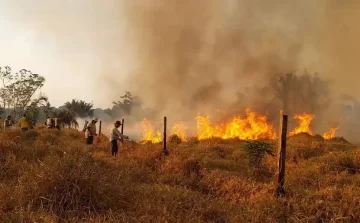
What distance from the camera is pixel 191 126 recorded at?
147ft

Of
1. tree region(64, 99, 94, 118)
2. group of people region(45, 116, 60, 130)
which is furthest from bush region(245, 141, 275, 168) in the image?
tree region(64, 99, 94, 118)

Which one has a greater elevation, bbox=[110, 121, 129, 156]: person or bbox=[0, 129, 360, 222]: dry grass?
bbox=[110, 121, 129, 156]: person

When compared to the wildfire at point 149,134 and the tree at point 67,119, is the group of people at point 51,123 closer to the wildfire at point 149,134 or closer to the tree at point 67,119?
the wildfire at point 149,134

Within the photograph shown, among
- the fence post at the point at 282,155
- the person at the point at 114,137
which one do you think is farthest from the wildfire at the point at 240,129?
the fence post at the point at 282,155

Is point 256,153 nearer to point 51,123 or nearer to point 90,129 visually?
point 90,129

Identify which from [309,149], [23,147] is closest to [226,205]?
[23,147]

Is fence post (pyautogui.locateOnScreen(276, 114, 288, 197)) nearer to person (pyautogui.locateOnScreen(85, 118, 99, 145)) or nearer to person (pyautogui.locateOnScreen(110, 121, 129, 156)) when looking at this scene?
person (pyautogui.locateOnScreen(110, 121, 129, 156))

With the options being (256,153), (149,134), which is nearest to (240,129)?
(149,134)

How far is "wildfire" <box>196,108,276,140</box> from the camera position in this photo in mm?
34831

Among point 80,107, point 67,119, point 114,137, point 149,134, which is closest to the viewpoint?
point 114,137

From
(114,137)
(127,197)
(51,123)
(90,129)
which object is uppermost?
(51,123)

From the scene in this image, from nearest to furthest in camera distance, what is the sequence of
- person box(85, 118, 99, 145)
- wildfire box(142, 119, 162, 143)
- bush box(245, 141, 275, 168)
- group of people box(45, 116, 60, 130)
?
bush box(245, 141, 275, 168), person box(85, 118, 99, 145), group of people box(45, 116, 60, 130), wildfire box(142, 119, 162, 143)

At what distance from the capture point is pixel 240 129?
35062mm

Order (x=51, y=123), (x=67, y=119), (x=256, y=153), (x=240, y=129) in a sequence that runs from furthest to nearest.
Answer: (x=67, y=119)
(x=240, y=129)
(x=51, y=123)
(x=256, y=153)
